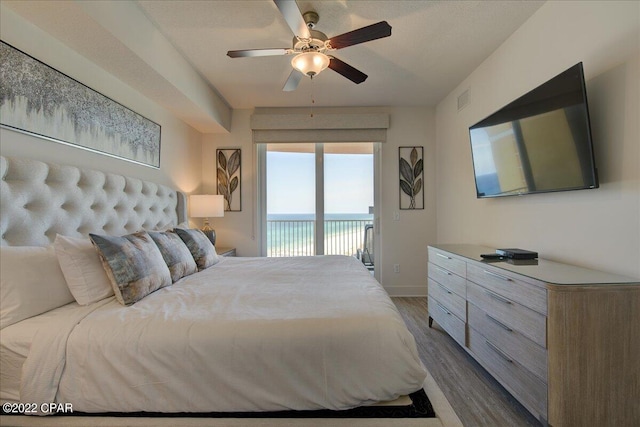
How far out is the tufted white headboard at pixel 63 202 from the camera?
1393 mm

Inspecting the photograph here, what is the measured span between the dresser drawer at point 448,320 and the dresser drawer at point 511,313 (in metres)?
0.29

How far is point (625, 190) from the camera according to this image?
142 centimetres

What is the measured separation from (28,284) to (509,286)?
246cm

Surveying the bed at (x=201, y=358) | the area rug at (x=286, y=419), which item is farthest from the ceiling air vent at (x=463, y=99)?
the area rug at (x=286, y=419)

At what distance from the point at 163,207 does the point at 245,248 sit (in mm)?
1352

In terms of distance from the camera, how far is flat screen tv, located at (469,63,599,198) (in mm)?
1530

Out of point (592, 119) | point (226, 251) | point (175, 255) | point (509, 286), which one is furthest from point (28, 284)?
point (592, 119)

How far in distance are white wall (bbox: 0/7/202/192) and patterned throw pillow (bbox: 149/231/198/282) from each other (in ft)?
2.36

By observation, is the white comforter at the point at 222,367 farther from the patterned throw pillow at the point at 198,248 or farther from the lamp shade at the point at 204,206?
the lamp shade at the point at 204,206

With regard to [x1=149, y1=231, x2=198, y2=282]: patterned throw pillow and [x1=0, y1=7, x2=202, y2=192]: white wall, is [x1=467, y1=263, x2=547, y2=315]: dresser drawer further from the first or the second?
[x1=0, y1=7, x2=202, y2=192]: white wall

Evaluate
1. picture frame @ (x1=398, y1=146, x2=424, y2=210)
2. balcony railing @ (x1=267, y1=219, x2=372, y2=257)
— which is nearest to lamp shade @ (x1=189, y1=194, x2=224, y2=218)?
balcony railing @ (x1=267, y1=219, x2=372, y2=257)

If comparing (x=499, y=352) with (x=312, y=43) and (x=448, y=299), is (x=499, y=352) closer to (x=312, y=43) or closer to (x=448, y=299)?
(x=448, y=299)

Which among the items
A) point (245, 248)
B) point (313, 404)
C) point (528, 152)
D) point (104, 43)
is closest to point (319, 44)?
point (104, 43)

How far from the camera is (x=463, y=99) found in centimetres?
300
